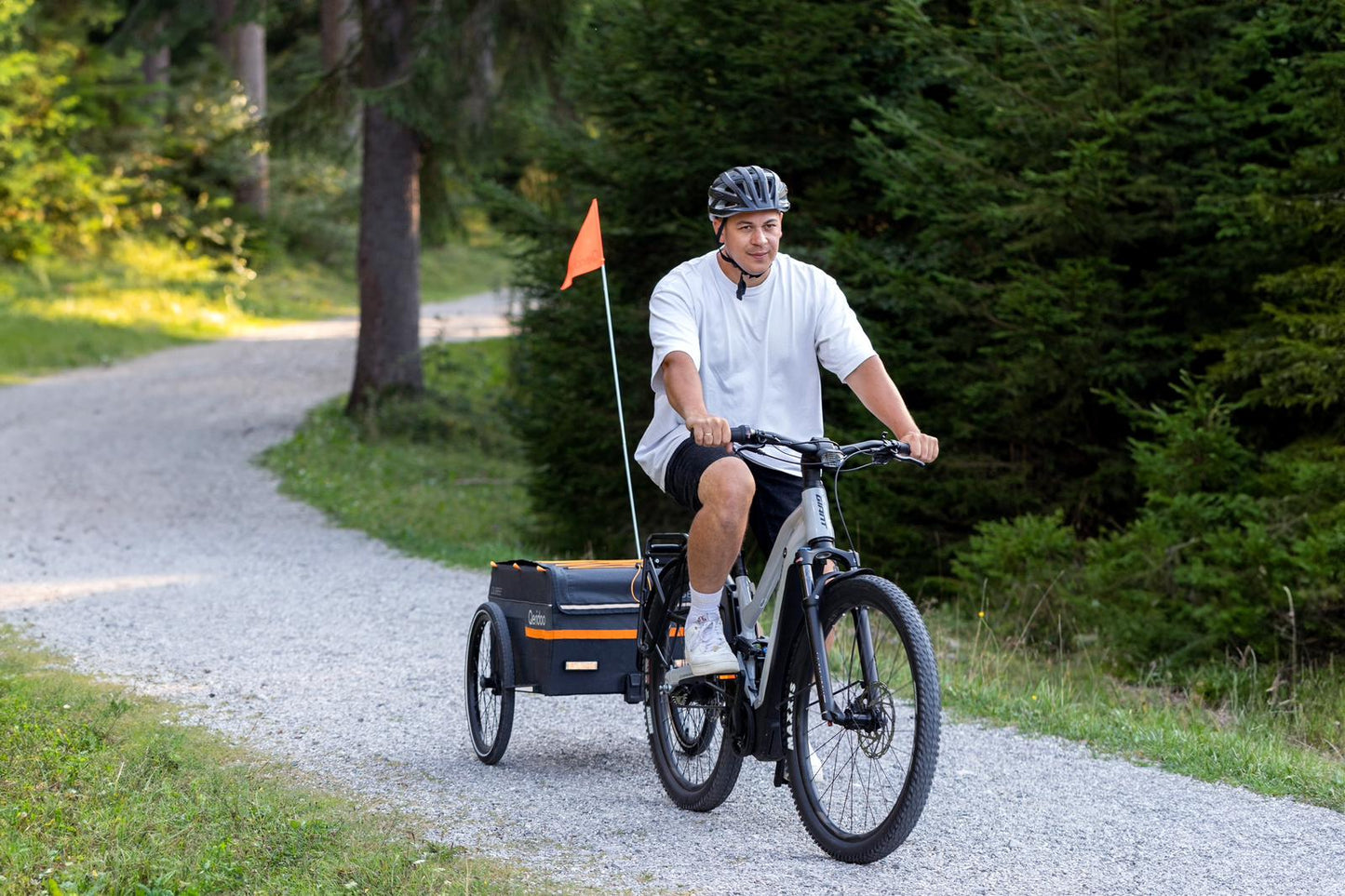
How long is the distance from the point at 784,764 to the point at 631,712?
2.13 m

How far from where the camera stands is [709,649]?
4.86 m

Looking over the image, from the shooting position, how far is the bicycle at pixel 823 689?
164 inches

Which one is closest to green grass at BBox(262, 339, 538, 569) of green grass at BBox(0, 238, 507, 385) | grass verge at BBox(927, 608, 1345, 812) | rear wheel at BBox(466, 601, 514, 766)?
green grass at BBox(0, 238, 507, 385)

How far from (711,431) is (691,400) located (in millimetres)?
244

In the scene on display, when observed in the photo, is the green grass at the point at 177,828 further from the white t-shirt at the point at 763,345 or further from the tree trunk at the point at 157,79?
the tree trunk at the point at 157,79

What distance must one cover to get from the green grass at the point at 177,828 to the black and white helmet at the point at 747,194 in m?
2.11

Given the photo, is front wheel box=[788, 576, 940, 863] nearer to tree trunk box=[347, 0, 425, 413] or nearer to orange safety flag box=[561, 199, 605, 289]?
orange safety flag box=[561, 199, 605, 289]

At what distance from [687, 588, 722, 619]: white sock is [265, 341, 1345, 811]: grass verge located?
2.01 m

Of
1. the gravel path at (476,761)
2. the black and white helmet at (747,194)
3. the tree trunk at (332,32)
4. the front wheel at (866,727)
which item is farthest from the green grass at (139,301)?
the front wheel at (866,727)

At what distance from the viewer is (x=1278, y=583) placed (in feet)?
25.9

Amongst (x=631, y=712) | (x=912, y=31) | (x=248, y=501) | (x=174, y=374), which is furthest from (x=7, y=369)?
(x=631, y=712)

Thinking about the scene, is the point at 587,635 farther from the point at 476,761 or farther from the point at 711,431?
the point at 711,431

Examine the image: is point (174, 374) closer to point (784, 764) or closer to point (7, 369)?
point (7, 369)

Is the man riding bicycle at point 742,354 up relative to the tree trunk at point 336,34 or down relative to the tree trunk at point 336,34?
down
